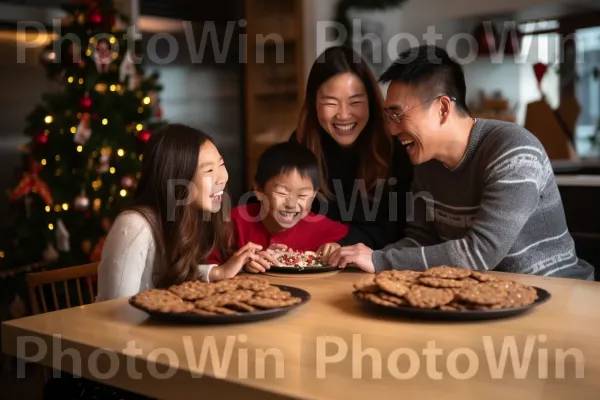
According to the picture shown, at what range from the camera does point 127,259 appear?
191 cm

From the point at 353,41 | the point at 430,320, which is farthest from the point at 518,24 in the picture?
the point at 430,320

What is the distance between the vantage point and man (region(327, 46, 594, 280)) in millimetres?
1989

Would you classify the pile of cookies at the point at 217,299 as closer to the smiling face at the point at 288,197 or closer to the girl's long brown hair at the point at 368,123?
the smiling face at the point at 288,197

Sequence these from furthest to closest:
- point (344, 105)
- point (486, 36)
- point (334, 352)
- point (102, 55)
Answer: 1. point (486, 36)
2. point (102, 55)
3. point (344, 105)
4. point (334, 352)

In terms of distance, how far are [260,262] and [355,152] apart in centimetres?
85

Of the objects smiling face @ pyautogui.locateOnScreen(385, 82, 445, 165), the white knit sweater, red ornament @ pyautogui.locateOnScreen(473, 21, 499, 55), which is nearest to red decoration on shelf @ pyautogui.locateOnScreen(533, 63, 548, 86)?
red ornament @ pyautogui.locateOnScreen(473, 21, 499, 55)

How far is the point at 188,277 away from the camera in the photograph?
79.7 inches

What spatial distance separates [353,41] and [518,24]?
4.66 ft

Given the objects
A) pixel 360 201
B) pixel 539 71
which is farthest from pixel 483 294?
pixel 539 71

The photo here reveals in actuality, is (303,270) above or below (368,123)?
below

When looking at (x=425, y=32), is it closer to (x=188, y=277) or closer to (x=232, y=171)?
(x=232, y=171)

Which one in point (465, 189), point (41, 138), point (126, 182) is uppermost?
point (41, 138)

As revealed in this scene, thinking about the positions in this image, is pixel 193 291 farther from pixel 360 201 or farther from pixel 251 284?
pixel 360 201

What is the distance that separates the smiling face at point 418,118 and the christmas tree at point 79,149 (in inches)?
91.6
